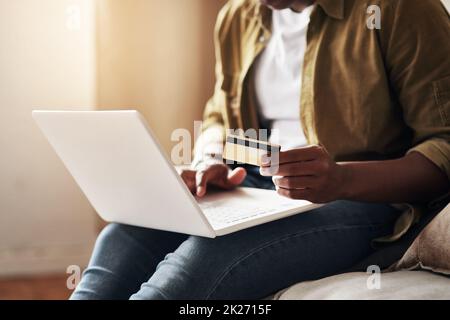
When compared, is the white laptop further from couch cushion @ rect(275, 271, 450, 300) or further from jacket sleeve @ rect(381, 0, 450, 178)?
jacket sleeve @ rect(381, 0, 450, 178)

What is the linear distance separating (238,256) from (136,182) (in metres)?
0.18

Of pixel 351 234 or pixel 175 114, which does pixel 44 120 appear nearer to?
pixel 351 234

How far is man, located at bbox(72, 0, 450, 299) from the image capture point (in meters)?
0.87

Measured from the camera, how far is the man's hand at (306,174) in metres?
0.88

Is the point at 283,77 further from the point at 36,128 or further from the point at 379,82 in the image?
the point at 36,128

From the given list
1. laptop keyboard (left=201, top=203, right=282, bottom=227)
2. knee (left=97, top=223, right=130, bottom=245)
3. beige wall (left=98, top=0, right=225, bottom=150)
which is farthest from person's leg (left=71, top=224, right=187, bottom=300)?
beige wall (left=98, top=0, right=225, bottom=150)

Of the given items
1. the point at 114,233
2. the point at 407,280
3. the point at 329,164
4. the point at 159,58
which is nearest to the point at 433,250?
the point at 407,280

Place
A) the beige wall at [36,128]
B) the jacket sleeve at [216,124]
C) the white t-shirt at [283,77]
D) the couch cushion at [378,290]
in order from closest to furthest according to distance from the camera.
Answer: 1. the couch cushion at [378,290]
2. the white t-shirt at [283,77]
3. the jacket sleeve at [216,124]
4. the beige wall at [36,128]

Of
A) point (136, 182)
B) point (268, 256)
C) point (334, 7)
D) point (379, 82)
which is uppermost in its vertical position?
point (334, 7)

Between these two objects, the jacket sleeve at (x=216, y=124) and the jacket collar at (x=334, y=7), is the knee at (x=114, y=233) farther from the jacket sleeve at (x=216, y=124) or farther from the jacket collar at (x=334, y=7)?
the jacket collar at (x=334, y=7)

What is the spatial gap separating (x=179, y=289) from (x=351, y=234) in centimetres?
31

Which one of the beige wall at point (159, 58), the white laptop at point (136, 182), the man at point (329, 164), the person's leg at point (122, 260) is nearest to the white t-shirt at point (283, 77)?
the man at point (329, 164)

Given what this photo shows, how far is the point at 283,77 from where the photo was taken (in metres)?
1.25

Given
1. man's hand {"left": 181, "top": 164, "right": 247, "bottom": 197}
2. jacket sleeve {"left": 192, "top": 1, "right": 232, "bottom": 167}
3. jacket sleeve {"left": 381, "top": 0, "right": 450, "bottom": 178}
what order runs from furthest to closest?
jacket sleeve {"left": 192, "top": 1, "right": 232, "bottom": 167} < man's hand {"left": 181, "top": 164, "right": 247, "bottom": 197} < jacket sleeve {"left": 381, "top": 0, "right": 450, "bottom": 178}
